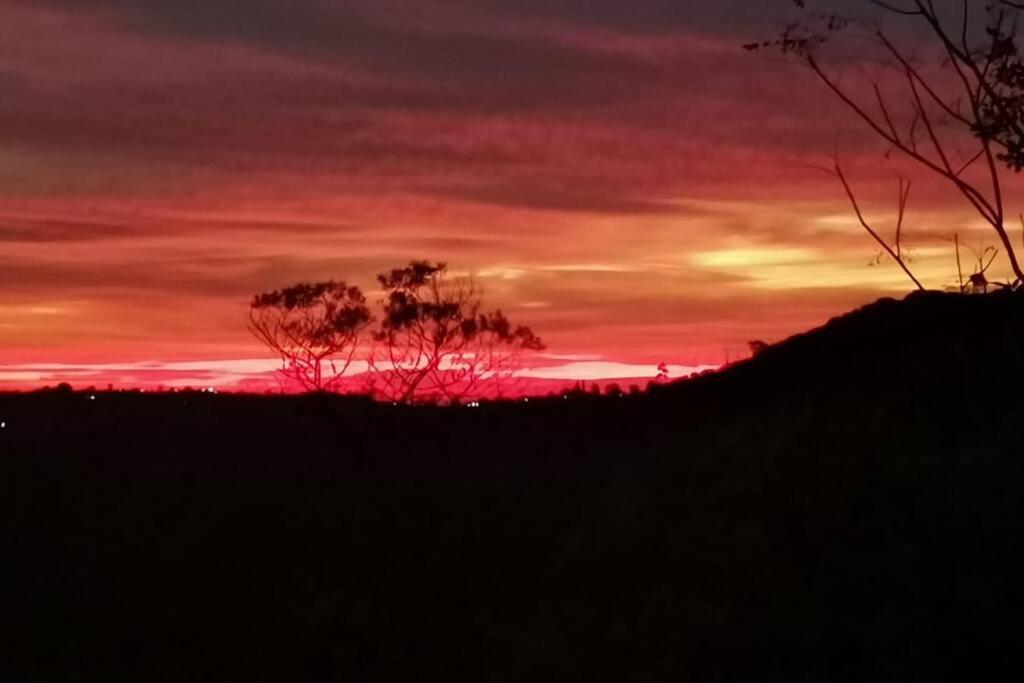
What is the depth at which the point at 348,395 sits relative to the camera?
17.3 metres

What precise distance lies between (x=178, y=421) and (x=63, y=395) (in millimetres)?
1755

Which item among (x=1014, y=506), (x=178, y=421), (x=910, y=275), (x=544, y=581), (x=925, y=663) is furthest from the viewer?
(x=910, y=275)

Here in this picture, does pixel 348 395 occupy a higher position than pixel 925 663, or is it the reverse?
pixel 348 395

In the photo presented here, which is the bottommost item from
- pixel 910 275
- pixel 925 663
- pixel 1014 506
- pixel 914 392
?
pixel 925 663

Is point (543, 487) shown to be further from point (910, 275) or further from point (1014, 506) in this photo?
point (910, 275)

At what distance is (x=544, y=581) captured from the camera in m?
12.6

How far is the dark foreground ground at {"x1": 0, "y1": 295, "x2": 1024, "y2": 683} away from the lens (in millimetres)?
11391

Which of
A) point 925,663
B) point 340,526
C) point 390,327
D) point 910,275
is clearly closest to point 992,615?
point 925,663

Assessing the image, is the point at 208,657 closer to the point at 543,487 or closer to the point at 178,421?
the point at 543,487

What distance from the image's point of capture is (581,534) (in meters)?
13.0

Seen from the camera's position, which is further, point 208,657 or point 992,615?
point 208,657

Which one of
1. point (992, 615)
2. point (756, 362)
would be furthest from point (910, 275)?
point (992, 615)

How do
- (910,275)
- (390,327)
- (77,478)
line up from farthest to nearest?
1. (390,327)
2. (910,275)
3. (77,478)

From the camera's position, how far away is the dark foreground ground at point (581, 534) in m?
11.4
